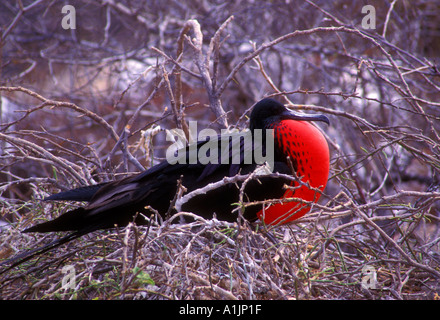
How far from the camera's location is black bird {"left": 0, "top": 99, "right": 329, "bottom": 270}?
1764mm

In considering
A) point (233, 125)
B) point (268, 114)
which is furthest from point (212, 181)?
point (233, 125)

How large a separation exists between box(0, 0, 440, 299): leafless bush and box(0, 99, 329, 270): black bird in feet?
0.28

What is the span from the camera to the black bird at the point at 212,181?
5.79 ft

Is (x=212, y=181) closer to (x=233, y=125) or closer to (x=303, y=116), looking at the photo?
(x=303, y=116)

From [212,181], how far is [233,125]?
553mm

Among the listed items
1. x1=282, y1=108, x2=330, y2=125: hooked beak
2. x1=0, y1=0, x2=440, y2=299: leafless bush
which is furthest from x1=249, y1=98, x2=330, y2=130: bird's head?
x1=0, y1=0, x2=440, y2=299: leafless bush

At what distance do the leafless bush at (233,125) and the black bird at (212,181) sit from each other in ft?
0.28

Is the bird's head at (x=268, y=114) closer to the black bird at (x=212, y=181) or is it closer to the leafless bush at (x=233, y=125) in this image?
the black bird at (x=212, y=181)

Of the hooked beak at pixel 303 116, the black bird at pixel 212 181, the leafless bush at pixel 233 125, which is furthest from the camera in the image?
the hooked beak at pixel 303 116

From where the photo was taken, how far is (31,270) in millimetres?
1519

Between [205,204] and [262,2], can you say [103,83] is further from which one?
[205,204]

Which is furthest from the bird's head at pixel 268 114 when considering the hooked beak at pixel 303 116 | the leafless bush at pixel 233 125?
the leafless bush at pixel 233 125

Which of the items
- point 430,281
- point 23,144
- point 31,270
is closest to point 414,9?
point 430,281
